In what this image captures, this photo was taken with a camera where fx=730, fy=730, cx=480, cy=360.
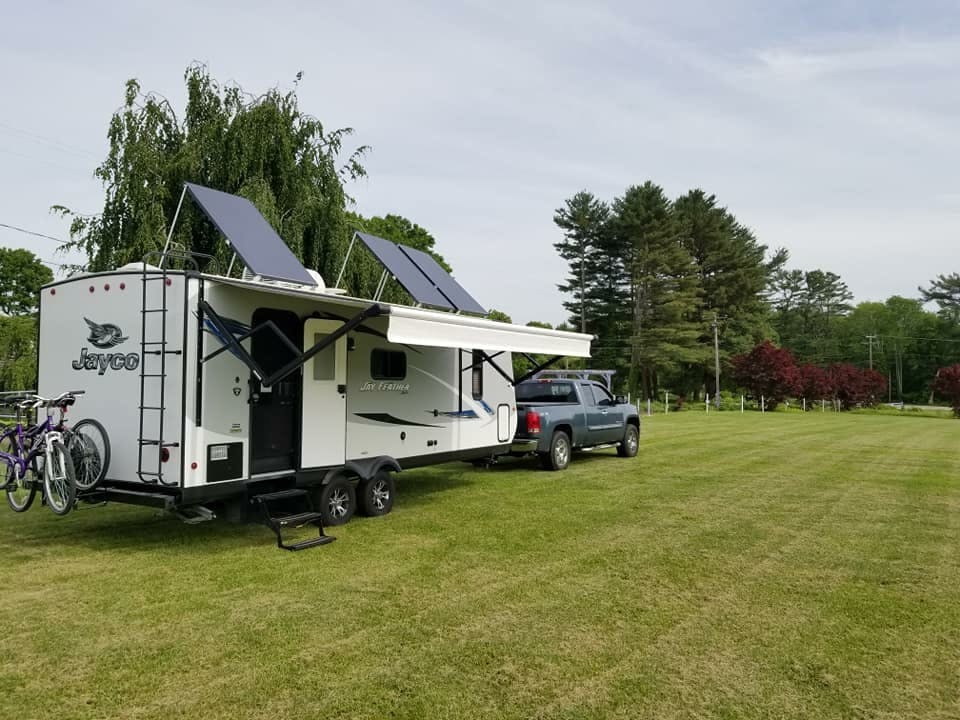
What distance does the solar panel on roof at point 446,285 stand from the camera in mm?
10891

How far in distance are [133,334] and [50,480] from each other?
1.59 metres

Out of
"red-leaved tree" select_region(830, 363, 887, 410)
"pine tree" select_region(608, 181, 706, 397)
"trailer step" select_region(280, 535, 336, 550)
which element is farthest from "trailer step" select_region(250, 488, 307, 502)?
"pine tree" select_region(608, 181, 706, 397)

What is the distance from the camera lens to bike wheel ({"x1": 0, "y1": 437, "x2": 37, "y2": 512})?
7.47 m

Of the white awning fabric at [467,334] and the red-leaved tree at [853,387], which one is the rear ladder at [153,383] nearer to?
the white awning fabric at [467,334]

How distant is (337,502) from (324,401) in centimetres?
109

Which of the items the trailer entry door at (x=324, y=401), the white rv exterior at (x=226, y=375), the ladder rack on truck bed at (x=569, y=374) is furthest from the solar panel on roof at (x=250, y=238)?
the ladder rack on truck bed at (x=569, y=374)

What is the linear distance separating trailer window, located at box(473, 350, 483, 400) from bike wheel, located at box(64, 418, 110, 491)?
4.94 metres

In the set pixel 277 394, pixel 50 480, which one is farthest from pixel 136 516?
pixel 277 394

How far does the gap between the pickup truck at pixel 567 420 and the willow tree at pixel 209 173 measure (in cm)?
631

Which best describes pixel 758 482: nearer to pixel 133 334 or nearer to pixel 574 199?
pixel 133 334

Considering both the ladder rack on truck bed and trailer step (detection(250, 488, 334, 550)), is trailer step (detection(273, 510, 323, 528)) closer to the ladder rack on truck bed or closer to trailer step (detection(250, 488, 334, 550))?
trailer step (detection(250, 488, 334, 550))

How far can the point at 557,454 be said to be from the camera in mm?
12367

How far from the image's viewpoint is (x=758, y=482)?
1112cm

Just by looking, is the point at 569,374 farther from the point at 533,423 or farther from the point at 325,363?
the point at 325,363
